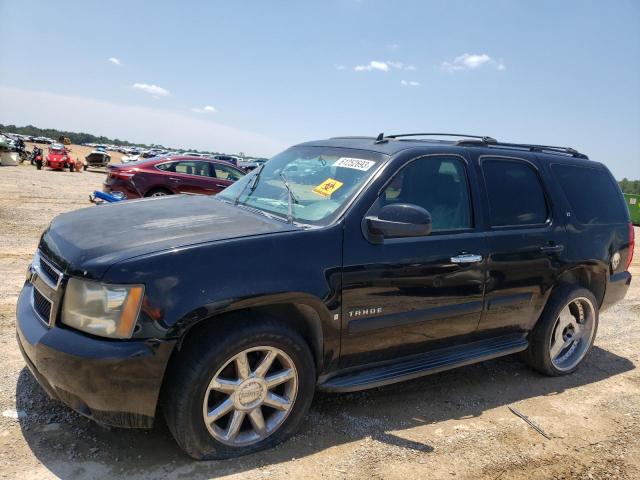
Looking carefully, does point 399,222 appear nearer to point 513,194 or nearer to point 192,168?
point 513,194

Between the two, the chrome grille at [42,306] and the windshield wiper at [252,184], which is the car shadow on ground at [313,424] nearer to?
the chrome grille at [42,306]

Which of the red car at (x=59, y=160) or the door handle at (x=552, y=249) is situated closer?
the door handle at (x=552, y=249)

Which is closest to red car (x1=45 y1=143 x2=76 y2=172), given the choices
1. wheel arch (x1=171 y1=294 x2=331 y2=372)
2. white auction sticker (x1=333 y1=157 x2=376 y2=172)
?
white auction sticker (x1=333 y1=157 x2=376 y2=172)

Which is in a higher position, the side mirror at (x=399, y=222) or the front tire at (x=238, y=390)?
the side mirror at (x=399, y=222)

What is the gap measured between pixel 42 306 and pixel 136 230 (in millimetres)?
653

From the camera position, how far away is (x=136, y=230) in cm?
286

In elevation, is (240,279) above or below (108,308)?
above

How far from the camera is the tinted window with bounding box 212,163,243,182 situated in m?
13.4

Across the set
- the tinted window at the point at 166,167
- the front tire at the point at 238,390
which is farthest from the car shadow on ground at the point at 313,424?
the tinted window at the point at 166,167

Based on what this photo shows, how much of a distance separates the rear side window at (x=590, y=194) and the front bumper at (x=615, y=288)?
537 millimetres

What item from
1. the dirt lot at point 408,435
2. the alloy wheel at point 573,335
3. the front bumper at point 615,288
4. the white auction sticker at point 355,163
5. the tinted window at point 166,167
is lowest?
the dirt lot at point 408,435

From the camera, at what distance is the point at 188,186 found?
12.6 meters

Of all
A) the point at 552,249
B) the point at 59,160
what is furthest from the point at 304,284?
the point at 59,160

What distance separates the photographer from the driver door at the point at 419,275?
3041 mm
